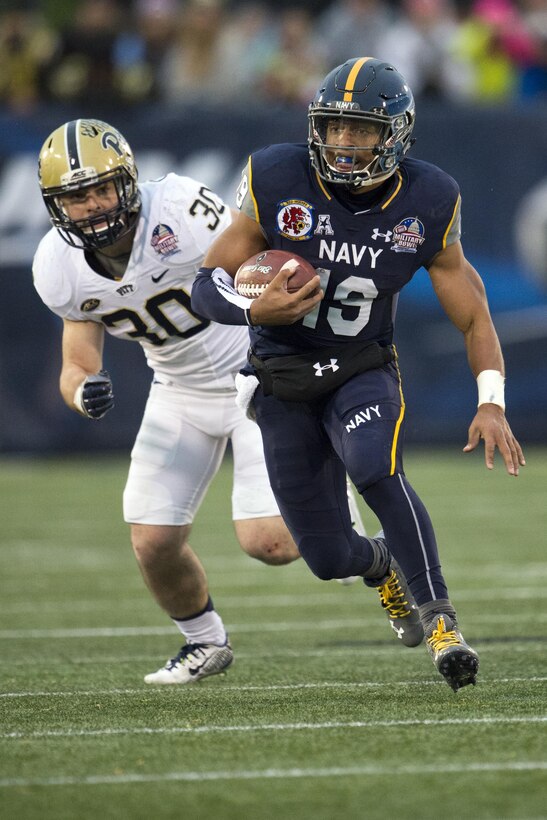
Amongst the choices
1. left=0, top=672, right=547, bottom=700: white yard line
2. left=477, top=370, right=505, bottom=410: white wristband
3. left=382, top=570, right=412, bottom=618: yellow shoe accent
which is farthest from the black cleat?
left=382, top=570, right=412, bottom=618: yellow shoe accent

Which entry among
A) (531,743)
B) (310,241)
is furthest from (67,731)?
(310,241)

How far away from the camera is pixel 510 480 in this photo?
36.6ft

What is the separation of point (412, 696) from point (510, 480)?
7.02 metres

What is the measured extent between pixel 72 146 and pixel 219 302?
3.17ft

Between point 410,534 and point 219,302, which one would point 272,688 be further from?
point 219,302

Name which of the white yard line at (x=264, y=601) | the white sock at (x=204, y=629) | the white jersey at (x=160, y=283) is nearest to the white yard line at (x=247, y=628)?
the white yard line at (x=264, y=601)

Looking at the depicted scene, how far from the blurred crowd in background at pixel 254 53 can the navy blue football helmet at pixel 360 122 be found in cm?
756

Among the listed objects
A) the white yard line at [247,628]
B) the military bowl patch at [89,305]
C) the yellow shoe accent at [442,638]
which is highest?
the military bowl patch at [89,305]

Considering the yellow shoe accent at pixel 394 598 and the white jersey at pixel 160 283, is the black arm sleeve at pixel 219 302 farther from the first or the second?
the yellow shoe accent at pixel 394 598

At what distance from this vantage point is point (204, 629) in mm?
5172

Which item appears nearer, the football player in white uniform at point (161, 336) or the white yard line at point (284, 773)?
the white yard line at point (284, 773)

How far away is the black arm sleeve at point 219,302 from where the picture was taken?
4281mm

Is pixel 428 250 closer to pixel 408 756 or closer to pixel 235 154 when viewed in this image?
pixel 408 756

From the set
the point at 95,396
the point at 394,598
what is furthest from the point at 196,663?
the point at 95,396
